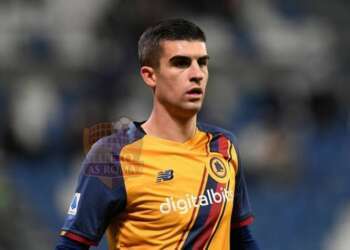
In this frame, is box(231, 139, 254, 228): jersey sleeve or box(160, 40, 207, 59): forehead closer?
box(160, 40, 207, 59): forehead

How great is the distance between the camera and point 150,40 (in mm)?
4000

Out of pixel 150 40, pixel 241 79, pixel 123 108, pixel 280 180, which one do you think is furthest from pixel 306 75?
pixel 150 40

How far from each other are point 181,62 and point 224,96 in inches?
252

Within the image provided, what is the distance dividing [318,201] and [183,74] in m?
6.13

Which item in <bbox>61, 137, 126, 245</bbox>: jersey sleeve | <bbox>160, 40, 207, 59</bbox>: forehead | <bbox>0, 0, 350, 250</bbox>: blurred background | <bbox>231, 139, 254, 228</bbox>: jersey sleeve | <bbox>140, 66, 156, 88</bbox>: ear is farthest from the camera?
<bbox>0, 0, 350, 250</bbox>: blurred background

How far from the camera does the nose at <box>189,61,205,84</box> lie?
12.8ft

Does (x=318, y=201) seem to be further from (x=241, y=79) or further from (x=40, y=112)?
(x=40, y=112)

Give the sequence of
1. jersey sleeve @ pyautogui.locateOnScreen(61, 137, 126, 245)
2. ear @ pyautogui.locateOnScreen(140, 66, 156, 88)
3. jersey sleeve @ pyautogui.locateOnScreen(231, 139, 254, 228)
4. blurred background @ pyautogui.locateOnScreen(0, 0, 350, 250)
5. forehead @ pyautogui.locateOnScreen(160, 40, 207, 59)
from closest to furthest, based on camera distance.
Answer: jersey sleeve @ pyautogui.locateOnScreen(61, 137, 126, 245) < forehead @ pyautogui.locateOnScreen(160, 40, 207, 59) < ear @ pyautogui.locateOnScreen(140, 66, 156, 88) < jersey sleeve @ pyautogui.locateOnScreen(231, 139, 254, 228) < blurred background @ pyautogui.locateOnScreen(0, 0, 350, 250)

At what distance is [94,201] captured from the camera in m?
3.81

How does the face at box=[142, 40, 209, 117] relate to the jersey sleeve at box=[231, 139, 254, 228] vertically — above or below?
above

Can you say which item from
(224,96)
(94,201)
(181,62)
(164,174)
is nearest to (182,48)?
(181,62)

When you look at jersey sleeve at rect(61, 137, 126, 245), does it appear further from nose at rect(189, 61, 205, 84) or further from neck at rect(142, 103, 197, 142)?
nose at rect(189, 61, 205, 84)

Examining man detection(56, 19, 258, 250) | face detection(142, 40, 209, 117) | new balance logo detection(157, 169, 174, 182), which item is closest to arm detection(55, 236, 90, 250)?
man detection(56, 19, 258, 250)

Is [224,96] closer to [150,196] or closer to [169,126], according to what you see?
[169,126]
